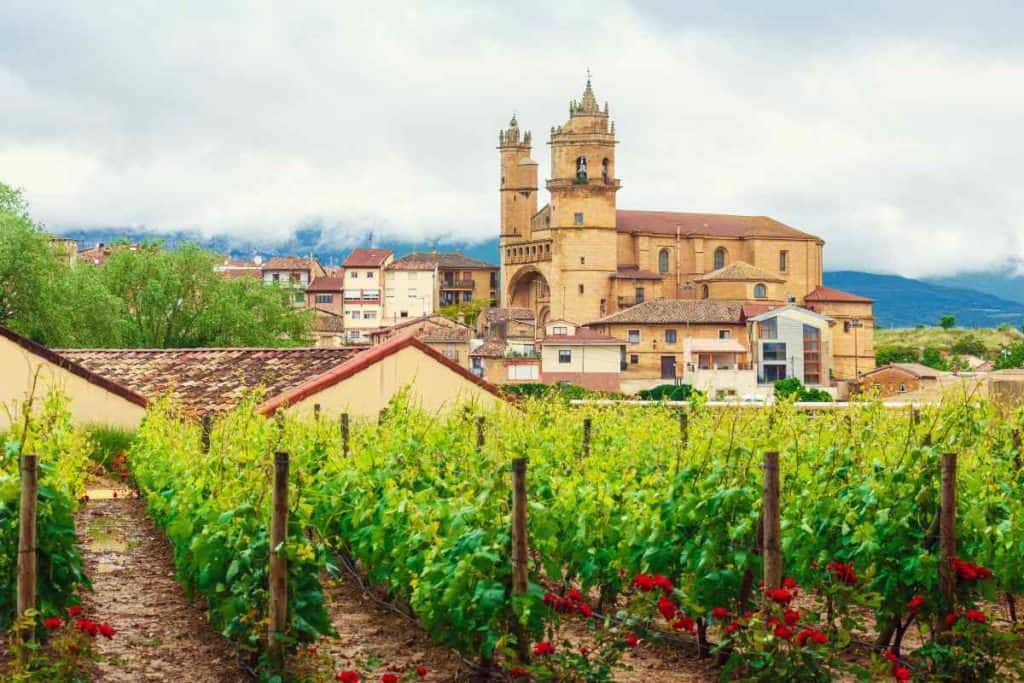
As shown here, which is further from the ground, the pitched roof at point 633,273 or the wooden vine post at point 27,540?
the pitched roof at point 633,273

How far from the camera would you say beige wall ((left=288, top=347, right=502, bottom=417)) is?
868 inches

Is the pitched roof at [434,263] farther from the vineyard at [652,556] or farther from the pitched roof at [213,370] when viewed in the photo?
the vineyard at [652,556]

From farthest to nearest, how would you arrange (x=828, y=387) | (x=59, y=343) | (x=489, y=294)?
(x=489, y=294) → (x=828, y=387) → (x=59, y=343)

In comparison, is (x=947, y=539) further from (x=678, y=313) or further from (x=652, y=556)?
(x=678, y=313)

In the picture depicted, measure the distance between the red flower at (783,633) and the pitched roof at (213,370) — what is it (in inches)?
547

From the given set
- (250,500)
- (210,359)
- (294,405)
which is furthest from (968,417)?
(210,359)

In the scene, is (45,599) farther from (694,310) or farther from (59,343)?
(694,310)

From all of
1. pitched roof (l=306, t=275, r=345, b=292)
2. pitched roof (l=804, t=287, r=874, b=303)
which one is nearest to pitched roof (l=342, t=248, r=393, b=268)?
pitched roof (l=306, t=275, r=345, b=292)

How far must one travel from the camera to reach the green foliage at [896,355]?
127550 millimetres

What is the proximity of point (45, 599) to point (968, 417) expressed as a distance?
22.7 ft

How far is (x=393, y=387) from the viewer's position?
2277cm

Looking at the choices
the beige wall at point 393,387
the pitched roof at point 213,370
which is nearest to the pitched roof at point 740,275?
the pitched roof at point 213,370

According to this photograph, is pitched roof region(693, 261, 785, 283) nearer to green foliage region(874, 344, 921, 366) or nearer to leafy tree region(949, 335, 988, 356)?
green foliage region(874, 344, 921, 366)

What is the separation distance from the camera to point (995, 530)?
10.7 meters
